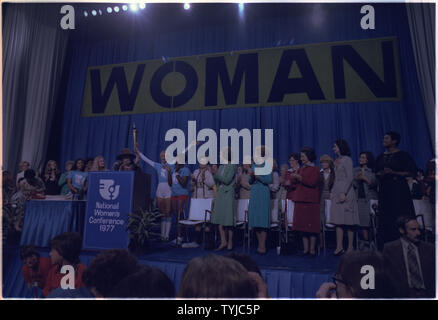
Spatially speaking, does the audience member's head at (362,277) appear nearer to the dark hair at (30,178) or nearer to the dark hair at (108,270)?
the dark hair at (108,270)

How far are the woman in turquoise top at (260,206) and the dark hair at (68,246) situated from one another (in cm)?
204

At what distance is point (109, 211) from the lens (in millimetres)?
3459

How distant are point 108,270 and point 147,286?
0.48 metres

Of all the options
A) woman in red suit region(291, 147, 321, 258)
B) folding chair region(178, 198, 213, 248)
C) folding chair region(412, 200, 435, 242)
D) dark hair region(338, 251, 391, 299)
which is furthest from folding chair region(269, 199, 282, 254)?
dark hair region(338, 251, 391, 299)

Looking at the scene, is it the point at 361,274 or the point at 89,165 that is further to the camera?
the point at 89,165

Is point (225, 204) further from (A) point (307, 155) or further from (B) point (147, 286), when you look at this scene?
(B) point (147, 286)

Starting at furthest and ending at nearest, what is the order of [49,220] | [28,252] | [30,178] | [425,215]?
1. [30,178]
2. [49,220]
3. [425,215]
4. [28,252]

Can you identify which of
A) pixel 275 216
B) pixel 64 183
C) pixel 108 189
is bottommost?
pixel 275 216

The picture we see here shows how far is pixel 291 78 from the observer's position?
5699 mm

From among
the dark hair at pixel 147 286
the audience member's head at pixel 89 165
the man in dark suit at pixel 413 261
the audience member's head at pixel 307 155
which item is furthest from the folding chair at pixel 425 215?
the audience member's head at pixel 89 165

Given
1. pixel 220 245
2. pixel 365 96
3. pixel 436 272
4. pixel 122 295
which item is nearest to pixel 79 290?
pixel 122 295

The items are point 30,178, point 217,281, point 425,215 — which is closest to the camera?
point 217,281

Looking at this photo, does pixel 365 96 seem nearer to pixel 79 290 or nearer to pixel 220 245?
pixel 220 245

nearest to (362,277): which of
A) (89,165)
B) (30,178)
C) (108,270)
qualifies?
(108,270)
